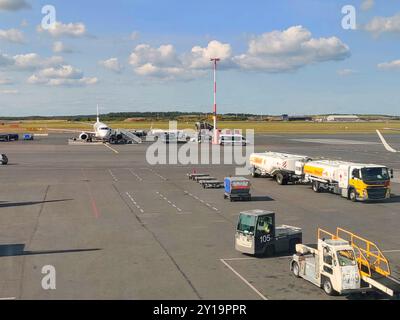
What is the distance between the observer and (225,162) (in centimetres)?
7369

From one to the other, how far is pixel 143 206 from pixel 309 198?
14116mm

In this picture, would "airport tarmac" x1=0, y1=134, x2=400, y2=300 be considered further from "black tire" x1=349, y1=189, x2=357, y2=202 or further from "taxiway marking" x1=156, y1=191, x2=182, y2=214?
"black tire" x1=349, y1=189, x2=357, y2=202

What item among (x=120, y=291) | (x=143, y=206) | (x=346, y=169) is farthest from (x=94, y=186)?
(x=120, y=291)

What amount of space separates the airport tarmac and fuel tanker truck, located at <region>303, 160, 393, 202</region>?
2.86 ft

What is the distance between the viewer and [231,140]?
109 m

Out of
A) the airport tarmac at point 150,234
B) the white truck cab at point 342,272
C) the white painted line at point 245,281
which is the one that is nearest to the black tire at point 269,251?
the airport tarmac at point 150,234

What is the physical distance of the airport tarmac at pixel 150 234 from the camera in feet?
64.0

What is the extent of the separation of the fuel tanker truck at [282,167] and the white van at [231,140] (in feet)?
173

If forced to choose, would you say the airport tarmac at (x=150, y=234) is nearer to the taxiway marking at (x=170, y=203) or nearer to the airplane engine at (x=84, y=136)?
the taxiway marking at (x=170, y=203)

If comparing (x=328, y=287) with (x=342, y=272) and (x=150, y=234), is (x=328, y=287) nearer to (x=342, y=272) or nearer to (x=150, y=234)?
(x=342, y=272)

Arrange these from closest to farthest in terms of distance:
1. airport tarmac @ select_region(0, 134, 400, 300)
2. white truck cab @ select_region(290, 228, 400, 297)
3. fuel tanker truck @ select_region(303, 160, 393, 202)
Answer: white truck cab @ select_region(290, 228, 400, 297), airport tarmac @ select_region(0, 134, 400, 300), fuel tanker truck @ select_region(303, 160, 393, 202)

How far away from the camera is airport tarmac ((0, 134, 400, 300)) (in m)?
19.5

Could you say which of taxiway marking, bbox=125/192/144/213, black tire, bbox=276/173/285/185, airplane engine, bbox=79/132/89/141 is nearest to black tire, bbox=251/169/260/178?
black tire, bbox=276/173/285/185

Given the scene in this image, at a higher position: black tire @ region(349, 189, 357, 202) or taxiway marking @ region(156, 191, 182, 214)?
black tire @ region(349, 189, 357, 202)
